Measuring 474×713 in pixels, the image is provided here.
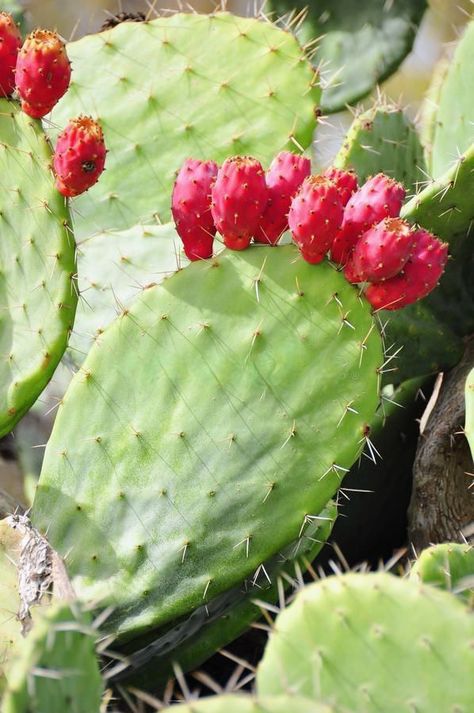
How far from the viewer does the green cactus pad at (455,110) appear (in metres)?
2.00

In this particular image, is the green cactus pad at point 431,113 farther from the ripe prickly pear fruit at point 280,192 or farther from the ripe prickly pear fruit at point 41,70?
the ripe prickly pear fruit at point 41,70

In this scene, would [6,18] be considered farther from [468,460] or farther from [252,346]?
[468,460]

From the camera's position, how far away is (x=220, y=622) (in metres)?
1.55

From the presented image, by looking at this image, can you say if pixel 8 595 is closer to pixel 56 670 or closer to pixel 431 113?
pixel 56 670

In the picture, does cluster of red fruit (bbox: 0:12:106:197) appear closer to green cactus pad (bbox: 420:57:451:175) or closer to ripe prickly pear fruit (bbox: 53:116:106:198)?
ripe prickly pear fruit (bbox: 53:116:106:198)

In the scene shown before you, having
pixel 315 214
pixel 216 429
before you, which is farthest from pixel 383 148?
pixel 216 429

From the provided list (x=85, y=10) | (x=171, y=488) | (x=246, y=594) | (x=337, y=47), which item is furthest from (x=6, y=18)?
(x=85, y=10)

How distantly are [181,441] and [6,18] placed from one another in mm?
791

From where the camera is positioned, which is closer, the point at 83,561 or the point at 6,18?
the point at 83,561

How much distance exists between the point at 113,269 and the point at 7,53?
17.0 inches

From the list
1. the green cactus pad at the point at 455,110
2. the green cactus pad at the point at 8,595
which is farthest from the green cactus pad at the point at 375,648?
the green cactus pad at the point at 455,110

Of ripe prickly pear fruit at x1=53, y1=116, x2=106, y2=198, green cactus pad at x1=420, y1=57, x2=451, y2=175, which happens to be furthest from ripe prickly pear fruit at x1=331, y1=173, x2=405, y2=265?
green cactus pad at x1=420, y1=57, x2=451, y2=175

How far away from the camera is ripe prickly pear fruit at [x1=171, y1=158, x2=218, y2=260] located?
1.44 meters

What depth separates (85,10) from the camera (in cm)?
475
